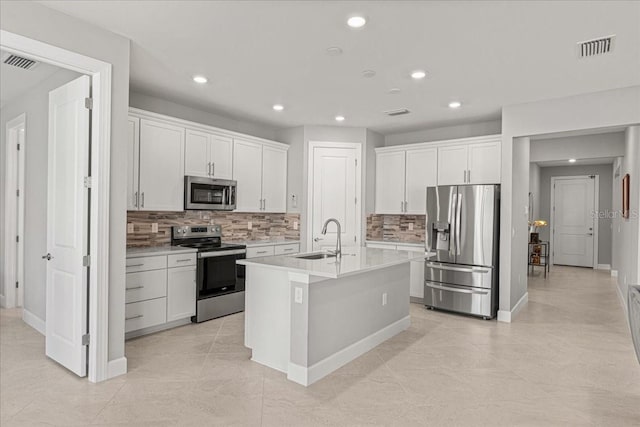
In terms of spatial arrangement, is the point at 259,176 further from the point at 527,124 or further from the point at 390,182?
the point at 527,124

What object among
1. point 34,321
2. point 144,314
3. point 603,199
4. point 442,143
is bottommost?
point 34,321

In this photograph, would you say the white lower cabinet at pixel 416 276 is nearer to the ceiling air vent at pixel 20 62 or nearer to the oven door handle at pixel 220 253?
the oven door handle at pixel 220 253

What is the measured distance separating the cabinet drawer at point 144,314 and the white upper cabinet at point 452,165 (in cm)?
415

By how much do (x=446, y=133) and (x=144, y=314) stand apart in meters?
4.98

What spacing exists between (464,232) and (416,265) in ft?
3.26

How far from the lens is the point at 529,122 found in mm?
4594

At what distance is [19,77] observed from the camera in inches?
154

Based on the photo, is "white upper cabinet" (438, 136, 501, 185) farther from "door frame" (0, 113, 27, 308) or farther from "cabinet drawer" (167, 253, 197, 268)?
"door frame" (0, 113, 27, 308)

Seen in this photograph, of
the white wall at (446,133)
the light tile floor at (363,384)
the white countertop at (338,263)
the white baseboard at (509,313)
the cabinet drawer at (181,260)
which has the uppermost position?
the white wall at (446,133)

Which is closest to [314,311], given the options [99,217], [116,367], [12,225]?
[116,367]

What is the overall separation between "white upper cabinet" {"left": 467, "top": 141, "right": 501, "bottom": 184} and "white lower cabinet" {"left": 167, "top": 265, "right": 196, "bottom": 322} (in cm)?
398

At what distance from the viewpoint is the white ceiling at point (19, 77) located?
3.64 meters

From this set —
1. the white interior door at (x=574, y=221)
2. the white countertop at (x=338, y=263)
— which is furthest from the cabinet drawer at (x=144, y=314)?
the white interior door at (x=574, y=221)

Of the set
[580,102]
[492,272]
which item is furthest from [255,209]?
[580,102]
